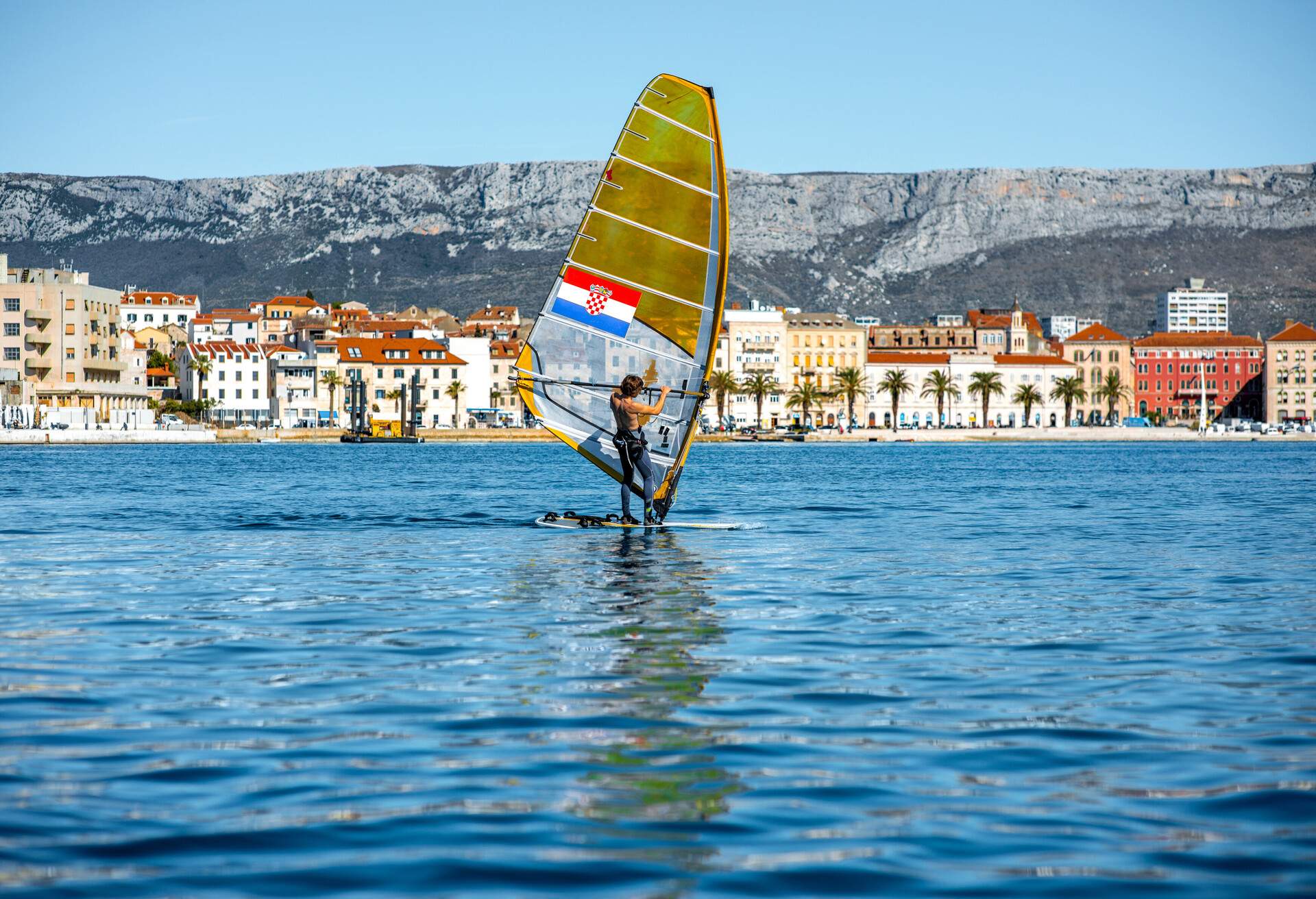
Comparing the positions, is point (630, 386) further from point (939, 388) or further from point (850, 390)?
point (939, 388)

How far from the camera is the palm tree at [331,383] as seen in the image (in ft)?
562

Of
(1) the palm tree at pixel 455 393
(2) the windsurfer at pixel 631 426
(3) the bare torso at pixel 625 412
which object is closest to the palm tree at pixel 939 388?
(1) the palm tree at pixel 455 393

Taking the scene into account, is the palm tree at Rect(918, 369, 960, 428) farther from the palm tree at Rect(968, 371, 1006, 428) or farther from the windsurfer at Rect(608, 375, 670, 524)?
the windsurfer at Rect(608, 375, 670, 524)

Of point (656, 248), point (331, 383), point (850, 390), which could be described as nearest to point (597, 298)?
point (656, 248)

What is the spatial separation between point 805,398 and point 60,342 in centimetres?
8702

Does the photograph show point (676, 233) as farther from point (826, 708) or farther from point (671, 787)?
point (671, 787)

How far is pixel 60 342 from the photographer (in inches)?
5404

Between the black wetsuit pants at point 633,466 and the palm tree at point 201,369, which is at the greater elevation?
the palm tree at point 201,369

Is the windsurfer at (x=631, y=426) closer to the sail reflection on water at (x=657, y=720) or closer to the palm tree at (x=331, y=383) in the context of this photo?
the sail reflection on water at (x=657, y=720)

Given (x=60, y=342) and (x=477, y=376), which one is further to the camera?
(x=477, y=376)

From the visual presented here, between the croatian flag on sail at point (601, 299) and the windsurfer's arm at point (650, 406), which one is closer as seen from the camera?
the windsurfer's arm at point (650, 406)

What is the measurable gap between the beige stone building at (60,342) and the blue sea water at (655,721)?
119639 mm

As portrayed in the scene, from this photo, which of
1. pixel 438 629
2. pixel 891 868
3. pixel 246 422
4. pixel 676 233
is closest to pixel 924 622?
pixel 438 629

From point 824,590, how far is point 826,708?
8085 mm
